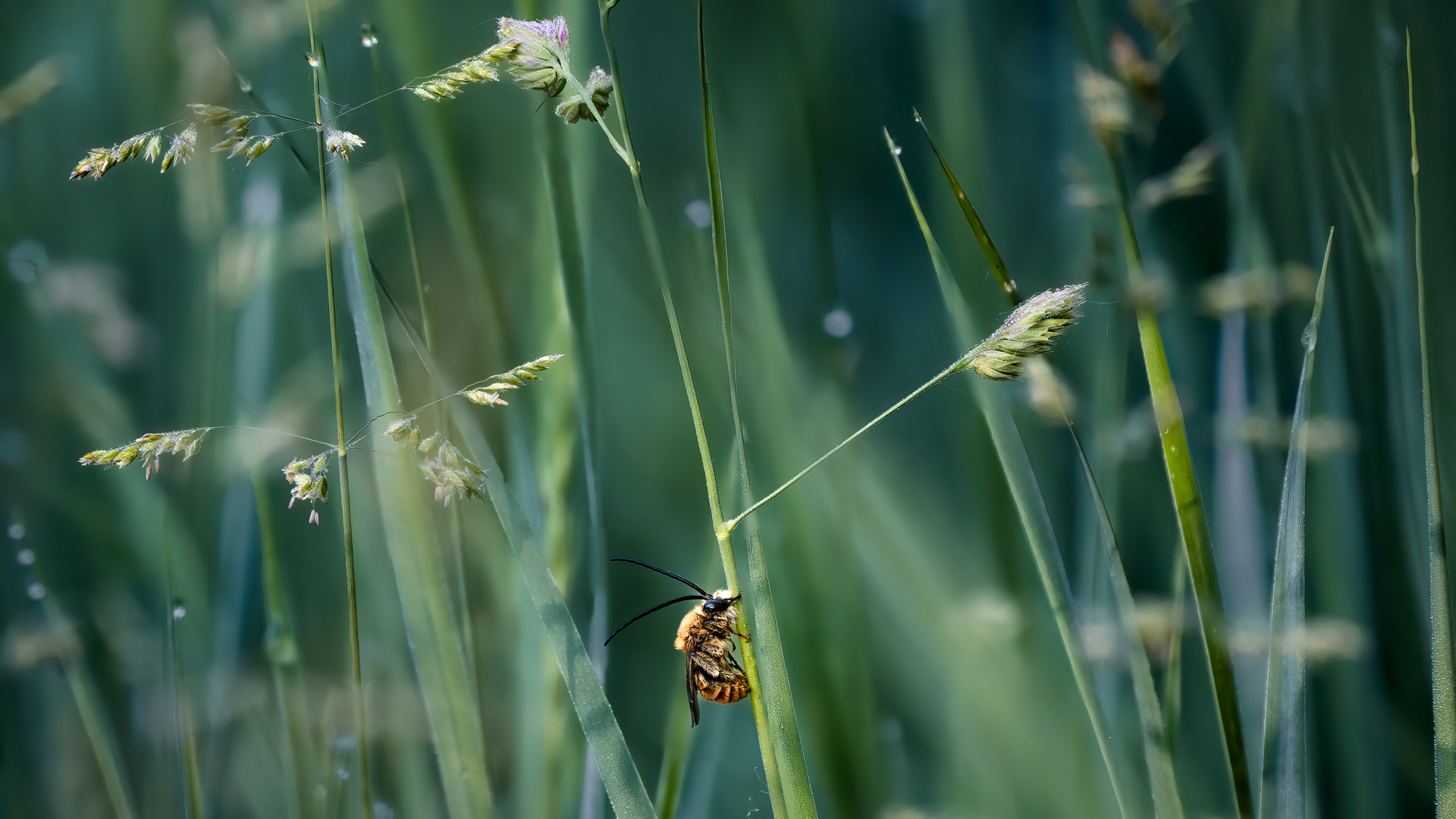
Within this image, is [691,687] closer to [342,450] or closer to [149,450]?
[342,450]

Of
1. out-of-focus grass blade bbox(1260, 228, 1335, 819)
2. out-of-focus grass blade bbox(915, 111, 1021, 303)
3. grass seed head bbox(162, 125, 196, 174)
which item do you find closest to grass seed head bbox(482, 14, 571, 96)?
grass seed head bbox(162, 125, 196, 174)

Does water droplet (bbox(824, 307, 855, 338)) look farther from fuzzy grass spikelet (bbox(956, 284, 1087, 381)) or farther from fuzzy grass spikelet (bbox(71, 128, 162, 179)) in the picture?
fuzzy grass spikelet (bbox(71, 128, 162, 179))

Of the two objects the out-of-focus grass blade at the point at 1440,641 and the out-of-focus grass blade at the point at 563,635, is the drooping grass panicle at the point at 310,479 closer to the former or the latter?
the out-of-focus grass blade at the point at 563,635

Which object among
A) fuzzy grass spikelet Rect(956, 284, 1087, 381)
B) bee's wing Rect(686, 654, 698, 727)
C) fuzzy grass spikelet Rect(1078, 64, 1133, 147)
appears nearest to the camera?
fuzzy grass spikelet Rect(956, 284, 1087, 381)

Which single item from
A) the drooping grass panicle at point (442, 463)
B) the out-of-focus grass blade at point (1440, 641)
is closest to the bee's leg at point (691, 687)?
the drooping grass panicle at point (442, 463)

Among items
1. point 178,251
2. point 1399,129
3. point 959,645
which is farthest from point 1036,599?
point 178,251

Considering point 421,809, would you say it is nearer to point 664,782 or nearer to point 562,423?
point 664,782
